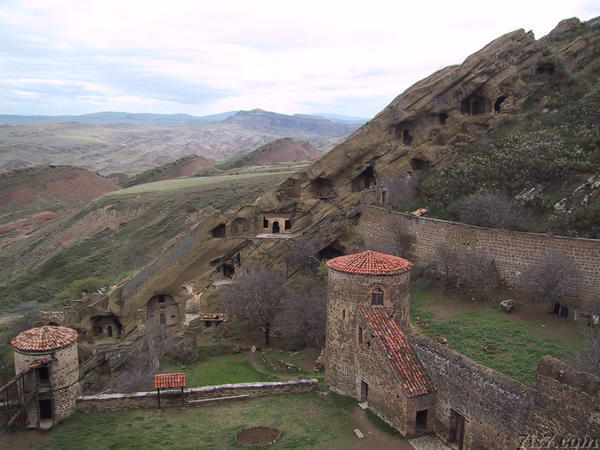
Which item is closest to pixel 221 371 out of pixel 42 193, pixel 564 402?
pixel 564 402

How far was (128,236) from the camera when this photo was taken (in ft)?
155

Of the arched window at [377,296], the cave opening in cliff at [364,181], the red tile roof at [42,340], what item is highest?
the cave opening in cliff at [364,181]

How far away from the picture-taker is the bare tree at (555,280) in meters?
16.9

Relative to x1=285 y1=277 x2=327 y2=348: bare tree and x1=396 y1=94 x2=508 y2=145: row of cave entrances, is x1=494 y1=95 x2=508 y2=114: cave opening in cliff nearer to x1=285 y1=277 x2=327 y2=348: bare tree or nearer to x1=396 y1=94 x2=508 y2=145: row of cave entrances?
x1=396 y1=94 x2=508 y2=145: row of cave entrances

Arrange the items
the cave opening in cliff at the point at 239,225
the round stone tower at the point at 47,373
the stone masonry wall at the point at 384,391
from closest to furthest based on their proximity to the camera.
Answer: the stone masonry wall at the point at 384,391 < the round stone tower at the point at 47,373 < the cave opening in cliff at the point at 239,225

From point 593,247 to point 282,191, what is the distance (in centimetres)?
2125

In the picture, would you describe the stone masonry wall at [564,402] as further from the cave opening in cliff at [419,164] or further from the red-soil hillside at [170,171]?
the red-soil hillside at [170,171]

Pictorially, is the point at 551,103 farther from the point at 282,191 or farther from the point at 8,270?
the point at 8,270

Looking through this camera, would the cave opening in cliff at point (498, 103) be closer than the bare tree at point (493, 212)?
No

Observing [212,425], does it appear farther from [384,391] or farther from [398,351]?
[398,351]

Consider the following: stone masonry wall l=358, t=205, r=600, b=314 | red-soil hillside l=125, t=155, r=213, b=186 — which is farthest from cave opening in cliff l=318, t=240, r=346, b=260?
red-soil hillside l=125, t=155, r=213, b=186

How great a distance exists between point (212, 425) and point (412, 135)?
23.3m

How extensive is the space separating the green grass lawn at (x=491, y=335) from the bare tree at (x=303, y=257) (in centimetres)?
1077

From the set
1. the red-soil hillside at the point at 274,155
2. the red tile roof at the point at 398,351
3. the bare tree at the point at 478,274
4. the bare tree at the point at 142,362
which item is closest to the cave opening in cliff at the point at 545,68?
the bare tree at the point at 478,274
